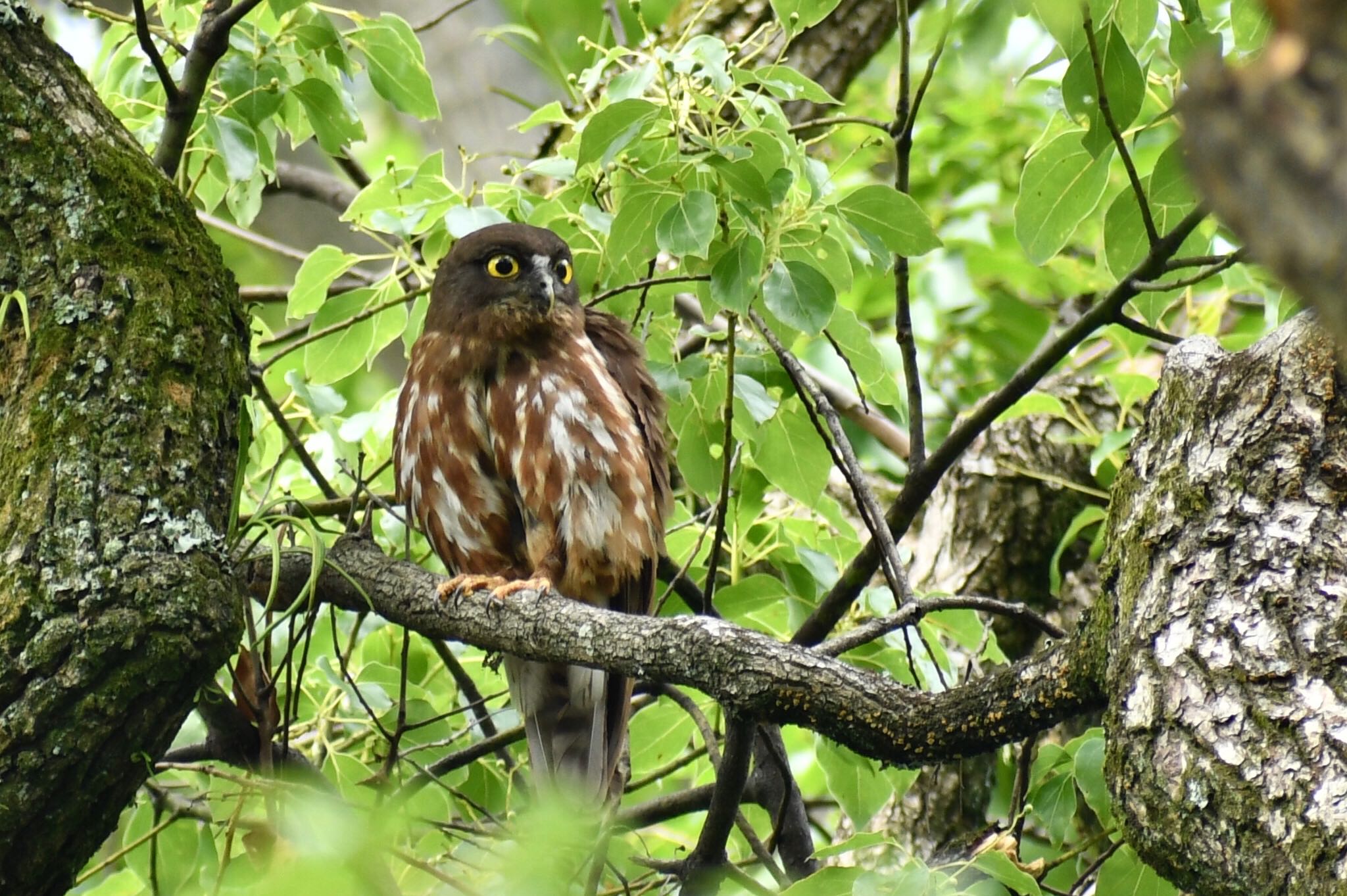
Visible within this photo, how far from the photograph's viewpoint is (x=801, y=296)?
321 centimetres

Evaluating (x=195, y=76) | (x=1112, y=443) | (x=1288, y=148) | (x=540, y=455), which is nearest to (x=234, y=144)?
(x=195, y=76)

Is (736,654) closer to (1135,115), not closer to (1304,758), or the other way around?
(1304,758)

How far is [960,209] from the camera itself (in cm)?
689

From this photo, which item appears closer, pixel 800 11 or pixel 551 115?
pixel 800 11

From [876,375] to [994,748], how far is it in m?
1.45

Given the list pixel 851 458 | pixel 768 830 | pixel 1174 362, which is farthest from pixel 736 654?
pixel 768 830

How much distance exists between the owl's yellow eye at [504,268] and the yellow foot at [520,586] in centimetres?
100

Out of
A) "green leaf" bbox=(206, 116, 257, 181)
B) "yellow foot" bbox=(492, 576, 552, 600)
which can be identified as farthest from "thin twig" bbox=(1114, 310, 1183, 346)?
"green leaf" bbox=(206, 116, 257, 181)

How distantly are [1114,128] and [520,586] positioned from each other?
6.27 feet

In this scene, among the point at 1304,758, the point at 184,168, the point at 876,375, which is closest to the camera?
the point at 1304,758

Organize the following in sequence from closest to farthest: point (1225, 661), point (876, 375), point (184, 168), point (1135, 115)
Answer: point (1225, 661), point (1135, 115), point (876, 375), point (184, 168)

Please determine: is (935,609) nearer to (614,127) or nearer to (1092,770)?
(1092,770)

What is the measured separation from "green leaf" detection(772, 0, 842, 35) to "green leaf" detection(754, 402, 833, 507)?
1170 mm

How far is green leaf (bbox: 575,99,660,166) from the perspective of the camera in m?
2.94
